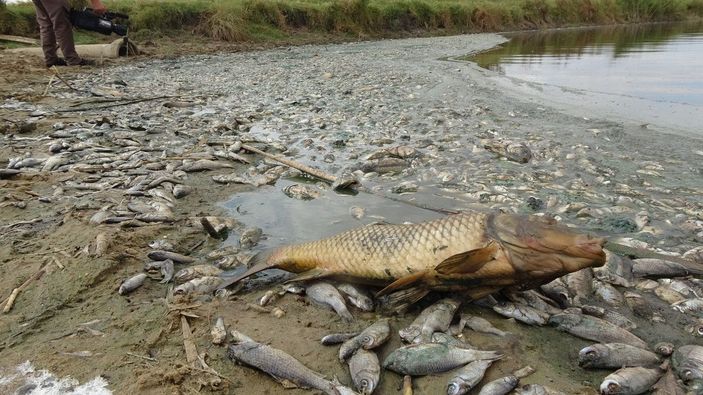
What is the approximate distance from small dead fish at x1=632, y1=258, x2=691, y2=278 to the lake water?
691 centimetres

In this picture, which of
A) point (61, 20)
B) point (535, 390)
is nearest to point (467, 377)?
point (535, 390)

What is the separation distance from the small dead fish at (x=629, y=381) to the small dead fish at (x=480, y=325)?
752 mm

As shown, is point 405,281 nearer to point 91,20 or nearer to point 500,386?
point 500,386

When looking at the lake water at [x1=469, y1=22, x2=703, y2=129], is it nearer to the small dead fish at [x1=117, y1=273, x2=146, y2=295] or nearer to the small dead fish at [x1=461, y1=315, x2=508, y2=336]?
the small dead fish at [x1=461, y1=315, x2=508, y2=336]

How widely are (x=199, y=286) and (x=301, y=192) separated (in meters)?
2.53

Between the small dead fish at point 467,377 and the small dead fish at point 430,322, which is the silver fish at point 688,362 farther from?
the small dead fish at point 430,322

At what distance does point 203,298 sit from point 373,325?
5.01 ft

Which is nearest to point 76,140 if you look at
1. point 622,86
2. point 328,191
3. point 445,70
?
point 328,191

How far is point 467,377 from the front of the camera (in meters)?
2.93

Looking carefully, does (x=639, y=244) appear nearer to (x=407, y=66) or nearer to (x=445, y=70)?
(x=445, y=70)

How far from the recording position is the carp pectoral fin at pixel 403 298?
3.67 meters

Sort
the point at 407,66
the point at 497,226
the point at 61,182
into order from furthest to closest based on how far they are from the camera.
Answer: the point at 407,66, the point at 61,182, the point at 497,226

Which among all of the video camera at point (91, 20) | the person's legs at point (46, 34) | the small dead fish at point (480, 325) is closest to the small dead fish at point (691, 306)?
the small dead fish at point (480, 325)

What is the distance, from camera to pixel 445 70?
1836 cm
